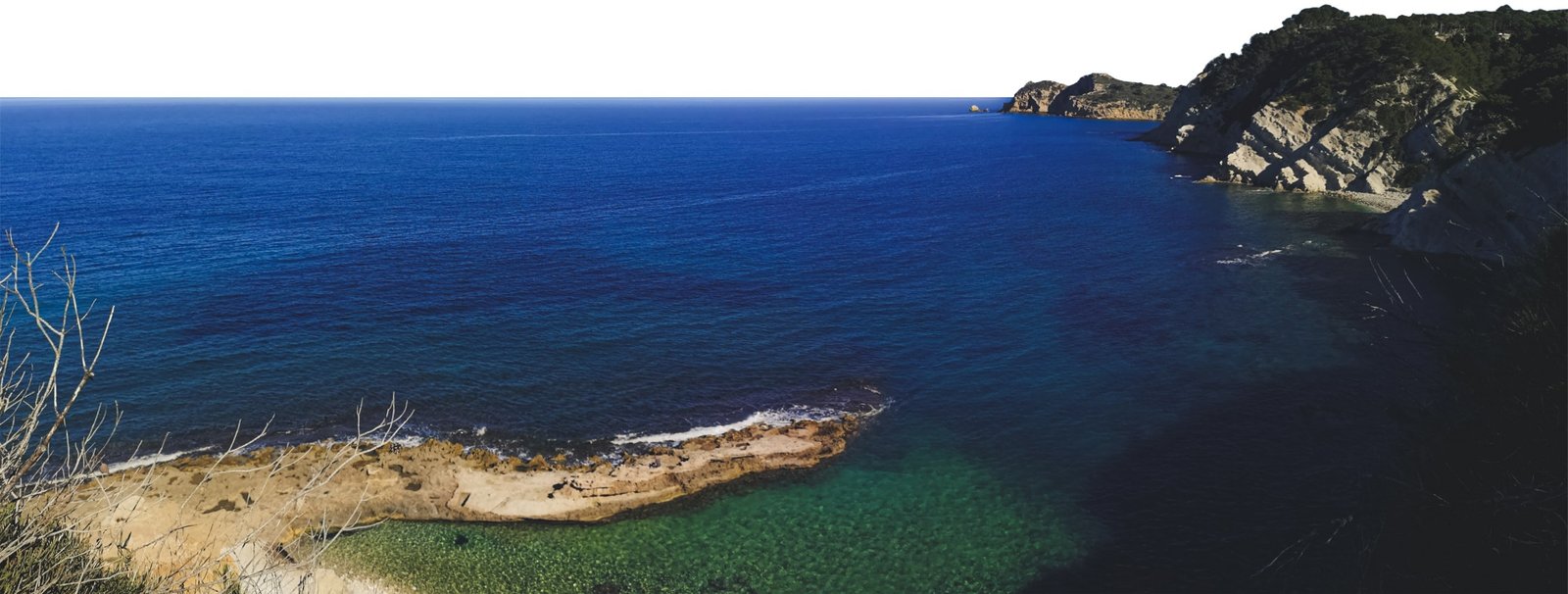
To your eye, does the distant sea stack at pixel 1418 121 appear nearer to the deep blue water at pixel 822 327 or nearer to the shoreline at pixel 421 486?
the deep blue water at pixel 822 327

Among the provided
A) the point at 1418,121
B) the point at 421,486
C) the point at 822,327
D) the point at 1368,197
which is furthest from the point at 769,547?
the point at 1418,121

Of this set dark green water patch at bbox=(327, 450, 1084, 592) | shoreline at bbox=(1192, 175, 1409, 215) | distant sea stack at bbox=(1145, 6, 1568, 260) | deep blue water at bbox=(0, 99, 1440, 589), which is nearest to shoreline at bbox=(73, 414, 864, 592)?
dark green water patch at bbox=(327, 450, 1084, 592)

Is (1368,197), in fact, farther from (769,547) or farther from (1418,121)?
(769,547)

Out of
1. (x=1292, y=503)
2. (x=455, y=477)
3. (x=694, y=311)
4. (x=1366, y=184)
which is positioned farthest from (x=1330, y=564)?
(x=1366, y=184)

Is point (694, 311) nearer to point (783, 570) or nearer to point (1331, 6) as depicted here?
point (783, 570)

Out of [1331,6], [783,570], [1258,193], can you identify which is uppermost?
[1331,6]

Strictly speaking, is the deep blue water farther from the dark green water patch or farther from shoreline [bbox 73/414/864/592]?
shoreline [bbox 73/414/864/592]
